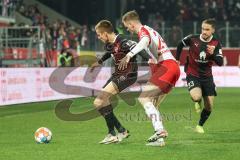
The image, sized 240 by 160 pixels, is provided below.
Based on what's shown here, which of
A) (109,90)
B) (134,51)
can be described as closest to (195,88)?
(109,90)

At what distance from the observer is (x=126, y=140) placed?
11523 millimetres

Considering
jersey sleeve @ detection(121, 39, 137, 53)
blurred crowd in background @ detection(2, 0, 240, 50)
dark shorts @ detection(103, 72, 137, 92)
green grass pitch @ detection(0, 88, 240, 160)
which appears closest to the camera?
green grass pitch @ detection(0, 88, 240, 160)

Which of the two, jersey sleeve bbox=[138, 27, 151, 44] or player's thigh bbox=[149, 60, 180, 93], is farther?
player's thigh bbox=[149, 60, 180, 93]

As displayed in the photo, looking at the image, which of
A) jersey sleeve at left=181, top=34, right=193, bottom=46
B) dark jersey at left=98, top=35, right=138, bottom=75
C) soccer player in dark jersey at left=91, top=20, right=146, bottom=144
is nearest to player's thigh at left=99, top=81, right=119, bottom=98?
soccer player in dark jersey at left=91, top=20, right=146, bottom=144

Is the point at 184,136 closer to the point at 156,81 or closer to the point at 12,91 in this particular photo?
the point at 156,81

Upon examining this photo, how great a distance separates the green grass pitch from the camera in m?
9.72

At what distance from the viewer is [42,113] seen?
18.2 metres

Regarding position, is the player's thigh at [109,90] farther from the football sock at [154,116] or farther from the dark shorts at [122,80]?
the football sock at [154,116]

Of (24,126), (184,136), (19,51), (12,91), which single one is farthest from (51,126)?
(19,51)

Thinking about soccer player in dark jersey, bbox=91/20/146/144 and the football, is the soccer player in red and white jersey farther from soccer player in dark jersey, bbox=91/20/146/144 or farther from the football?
the football

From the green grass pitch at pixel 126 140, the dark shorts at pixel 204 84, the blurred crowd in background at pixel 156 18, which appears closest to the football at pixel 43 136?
the green grass pitch at pixel 126 140

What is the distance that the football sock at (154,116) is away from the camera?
1030cm

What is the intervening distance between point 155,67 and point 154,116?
1.00 meters

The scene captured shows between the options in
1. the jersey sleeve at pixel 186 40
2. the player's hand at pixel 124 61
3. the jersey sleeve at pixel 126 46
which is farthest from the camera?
the jersey sleeve at pixel 186 40
